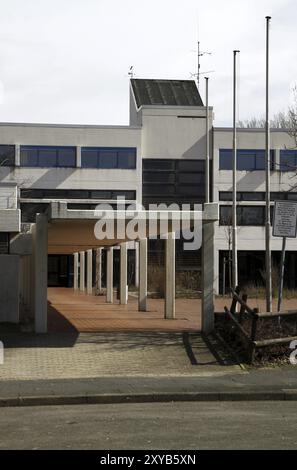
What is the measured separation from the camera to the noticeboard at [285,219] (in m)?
15.9

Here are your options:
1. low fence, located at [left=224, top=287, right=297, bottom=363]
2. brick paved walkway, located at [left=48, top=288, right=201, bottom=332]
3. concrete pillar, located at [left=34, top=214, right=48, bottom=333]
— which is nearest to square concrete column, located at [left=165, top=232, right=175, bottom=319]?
brick paved walkway, located at [left=48, top=288, right=201, bottom=332]

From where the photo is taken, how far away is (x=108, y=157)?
55906 mm

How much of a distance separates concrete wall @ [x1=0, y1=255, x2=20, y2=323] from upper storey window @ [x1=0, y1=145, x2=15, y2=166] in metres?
34.0

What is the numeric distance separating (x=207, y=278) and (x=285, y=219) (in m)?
3.33

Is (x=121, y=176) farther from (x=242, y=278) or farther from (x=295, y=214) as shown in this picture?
(x=295, y=214)

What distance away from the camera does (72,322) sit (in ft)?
71.8

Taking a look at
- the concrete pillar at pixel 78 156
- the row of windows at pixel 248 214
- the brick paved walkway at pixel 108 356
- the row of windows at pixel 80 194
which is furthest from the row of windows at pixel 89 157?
the brick paved walkway at pixel 108 356

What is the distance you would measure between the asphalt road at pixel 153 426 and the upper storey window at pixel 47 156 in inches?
1783

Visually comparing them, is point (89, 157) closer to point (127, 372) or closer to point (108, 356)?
point (108, 356)

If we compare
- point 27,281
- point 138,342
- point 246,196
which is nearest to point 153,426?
point 138,342

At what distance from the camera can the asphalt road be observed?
8.03 m

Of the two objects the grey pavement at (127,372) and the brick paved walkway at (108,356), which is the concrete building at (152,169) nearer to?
the brick paved walkway at (108,356)

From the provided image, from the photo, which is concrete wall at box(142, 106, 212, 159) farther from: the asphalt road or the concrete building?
the asphalt road
